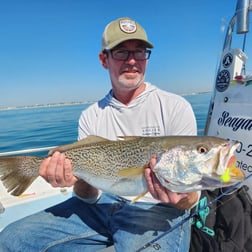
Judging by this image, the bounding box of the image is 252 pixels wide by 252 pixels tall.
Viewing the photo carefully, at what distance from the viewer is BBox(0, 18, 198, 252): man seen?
6.16ft

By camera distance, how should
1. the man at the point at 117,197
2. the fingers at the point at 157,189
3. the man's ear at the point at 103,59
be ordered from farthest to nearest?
the man's ear at the point at 103,59, the man at the point at 117,197, the fingers at the point at 157,189

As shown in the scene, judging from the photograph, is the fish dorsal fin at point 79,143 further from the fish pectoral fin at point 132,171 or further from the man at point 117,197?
the fish pectoral fin at point 132,171

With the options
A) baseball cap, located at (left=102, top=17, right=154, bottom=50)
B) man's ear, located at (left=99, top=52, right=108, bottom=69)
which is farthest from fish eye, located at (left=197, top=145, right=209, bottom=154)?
man's ear, located at (left=99, top=52, right=108, bottom=69)

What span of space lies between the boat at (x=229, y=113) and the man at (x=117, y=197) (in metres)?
0.50

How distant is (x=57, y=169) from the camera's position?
1952mm

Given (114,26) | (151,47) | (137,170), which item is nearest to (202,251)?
(137,170)

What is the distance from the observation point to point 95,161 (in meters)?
1.99

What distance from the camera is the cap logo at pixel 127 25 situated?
2336 mm

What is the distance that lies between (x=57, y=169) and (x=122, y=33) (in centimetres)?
127

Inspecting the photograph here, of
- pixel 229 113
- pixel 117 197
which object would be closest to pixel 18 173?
pixel 117 197

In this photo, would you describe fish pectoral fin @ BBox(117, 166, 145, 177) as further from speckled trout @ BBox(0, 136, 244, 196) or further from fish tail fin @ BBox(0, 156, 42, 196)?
fish tail fin @ BBox(0, 156, 42, 196)

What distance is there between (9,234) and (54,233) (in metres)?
0.35

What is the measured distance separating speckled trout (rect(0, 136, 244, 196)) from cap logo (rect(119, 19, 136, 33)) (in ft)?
3.25

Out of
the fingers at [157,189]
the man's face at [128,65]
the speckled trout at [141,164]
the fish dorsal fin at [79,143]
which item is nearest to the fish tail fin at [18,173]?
the speckled trout at [141,164]
